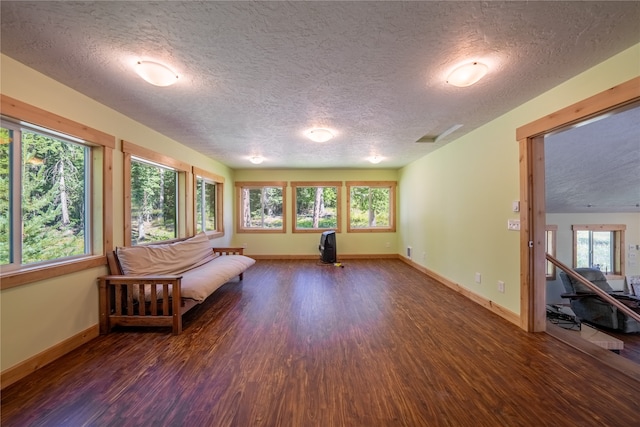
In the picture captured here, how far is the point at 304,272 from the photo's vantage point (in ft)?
16.1

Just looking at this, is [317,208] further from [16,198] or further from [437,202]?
[16,198]

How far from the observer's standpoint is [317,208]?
21.1 ft

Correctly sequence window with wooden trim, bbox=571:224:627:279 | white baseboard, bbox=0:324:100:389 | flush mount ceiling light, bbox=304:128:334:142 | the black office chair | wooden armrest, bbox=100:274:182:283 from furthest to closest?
window with wooden trim, bbox=571:224:627:279, the black office chair, flush mount ceiling light, bbox=304:128:334:142, wooden armrest, bbox=100:274:182:283, white baseboard, bbox=0:324:100:389

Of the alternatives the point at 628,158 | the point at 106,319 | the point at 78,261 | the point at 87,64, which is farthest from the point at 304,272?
the point at 628,158

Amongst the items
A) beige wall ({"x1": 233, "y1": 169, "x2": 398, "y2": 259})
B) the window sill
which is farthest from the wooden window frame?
beige wall ({"x1": 233, "y1": 169, "x2": 398, "y2": 259})

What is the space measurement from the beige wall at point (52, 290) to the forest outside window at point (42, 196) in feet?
0.73

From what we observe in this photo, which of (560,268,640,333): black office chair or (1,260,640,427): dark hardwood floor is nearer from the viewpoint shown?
(1,260,640,427): dark hardwood floor

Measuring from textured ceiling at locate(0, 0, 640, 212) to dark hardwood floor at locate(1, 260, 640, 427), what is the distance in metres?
2.29

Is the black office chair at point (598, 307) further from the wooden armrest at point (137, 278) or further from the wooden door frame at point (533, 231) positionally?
the wooden armrest at point (137, 278)

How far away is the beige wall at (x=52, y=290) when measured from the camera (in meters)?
1.72

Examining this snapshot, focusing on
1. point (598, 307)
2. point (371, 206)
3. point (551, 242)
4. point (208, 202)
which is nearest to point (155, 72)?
point (208, 202)

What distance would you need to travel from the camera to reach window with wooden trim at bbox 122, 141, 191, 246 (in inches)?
112

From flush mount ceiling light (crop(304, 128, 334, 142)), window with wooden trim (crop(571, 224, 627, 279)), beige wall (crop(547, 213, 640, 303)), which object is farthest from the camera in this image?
window with wooden trim (crop(571, 224, 627, 279))

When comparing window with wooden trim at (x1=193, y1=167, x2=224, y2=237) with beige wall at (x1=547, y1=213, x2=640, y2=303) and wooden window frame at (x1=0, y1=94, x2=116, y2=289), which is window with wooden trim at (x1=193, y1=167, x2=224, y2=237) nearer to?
wooden window frame at (x1=0, y1=94, x2=116, y2=289)
